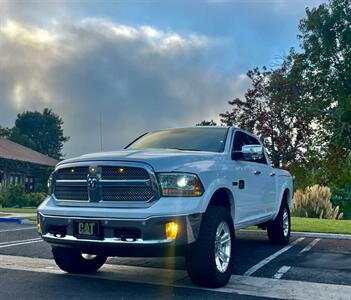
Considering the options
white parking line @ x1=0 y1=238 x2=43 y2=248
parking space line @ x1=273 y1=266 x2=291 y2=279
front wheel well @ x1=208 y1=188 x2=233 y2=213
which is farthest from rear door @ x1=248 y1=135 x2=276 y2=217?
white parking line @ x1=0 y1=238 x2=43 y2=248

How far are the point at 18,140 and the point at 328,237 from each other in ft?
221

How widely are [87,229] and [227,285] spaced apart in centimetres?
175

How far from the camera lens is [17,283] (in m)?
5.64

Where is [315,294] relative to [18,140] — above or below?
below

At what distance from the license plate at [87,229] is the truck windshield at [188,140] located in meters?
1.82

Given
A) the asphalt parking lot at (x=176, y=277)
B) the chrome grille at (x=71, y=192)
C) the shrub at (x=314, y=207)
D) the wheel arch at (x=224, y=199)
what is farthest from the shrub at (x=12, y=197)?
the wheel arch at (x=224, y=199)

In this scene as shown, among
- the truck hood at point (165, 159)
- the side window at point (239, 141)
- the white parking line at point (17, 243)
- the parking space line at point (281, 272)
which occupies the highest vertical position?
the side window at point (239, 141)

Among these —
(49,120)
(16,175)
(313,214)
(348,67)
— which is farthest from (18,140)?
(313,214)

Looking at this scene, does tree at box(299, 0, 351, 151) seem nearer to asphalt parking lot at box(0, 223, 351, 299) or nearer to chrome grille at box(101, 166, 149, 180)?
asphalt parking lot at box(0, 223, 351, 299)

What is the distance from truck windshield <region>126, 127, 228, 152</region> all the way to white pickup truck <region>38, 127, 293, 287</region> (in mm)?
392

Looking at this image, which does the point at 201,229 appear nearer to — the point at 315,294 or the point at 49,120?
the point at 315,294

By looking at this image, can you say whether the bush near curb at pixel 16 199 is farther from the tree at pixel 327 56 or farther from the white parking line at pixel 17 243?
the white parking line at pixel 17 243

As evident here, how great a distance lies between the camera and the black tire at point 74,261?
6113 mm

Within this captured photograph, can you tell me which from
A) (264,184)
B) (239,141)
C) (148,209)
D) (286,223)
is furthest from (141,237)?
(286,223)
